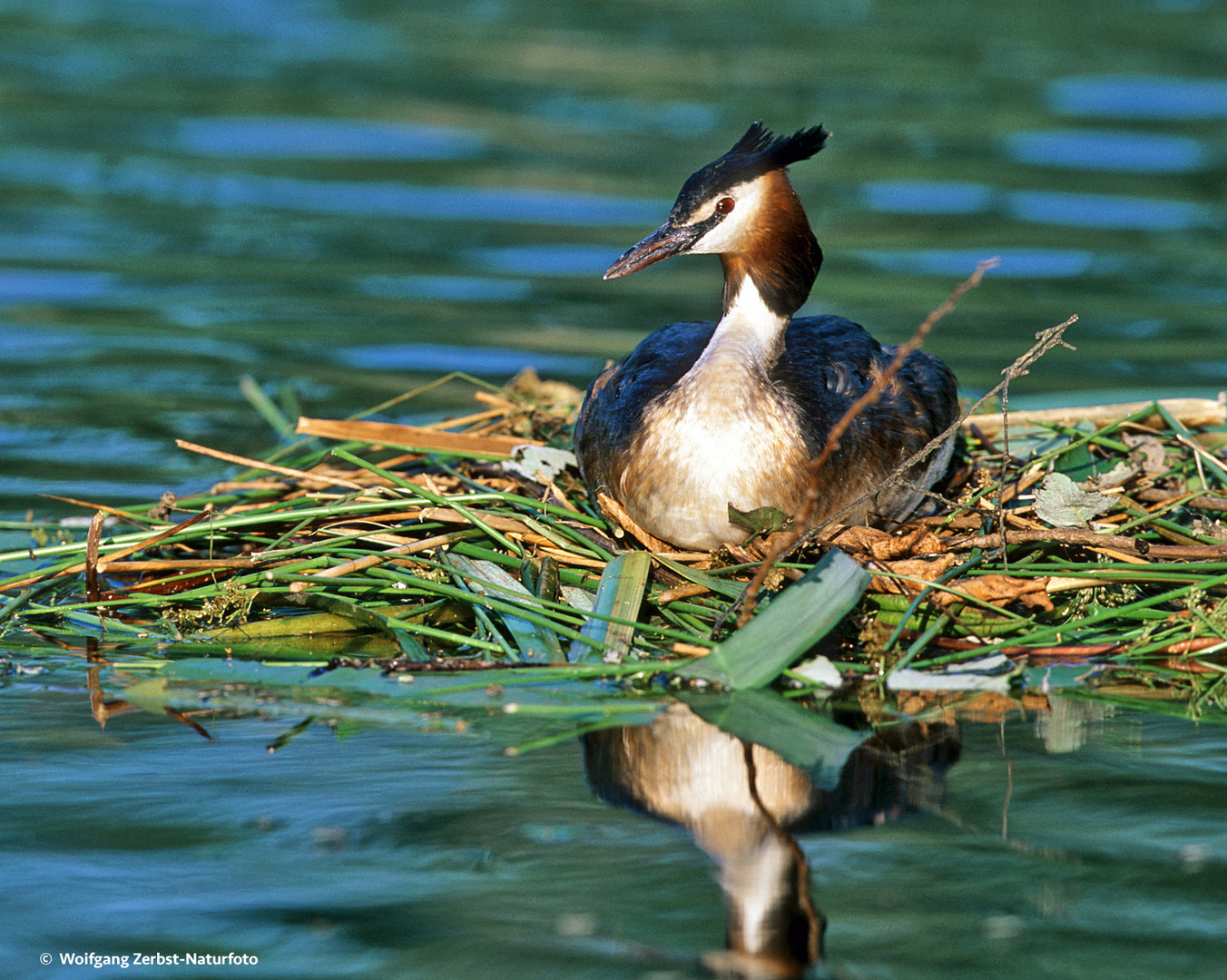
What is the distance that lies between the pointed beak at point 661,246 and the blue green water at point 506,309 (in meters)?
1.71

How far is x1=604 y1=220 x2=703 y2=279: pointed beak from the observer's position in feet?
16.0

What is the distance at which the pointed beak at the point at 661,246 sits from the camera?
489 cm

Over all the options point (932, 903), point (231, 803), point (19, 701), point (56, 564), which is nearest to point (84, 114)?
point (56, 564)

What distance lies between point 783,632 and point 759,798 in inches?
25.9

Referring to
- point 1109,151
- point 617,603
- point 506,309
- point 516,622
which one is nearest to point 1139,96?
point 1109,151

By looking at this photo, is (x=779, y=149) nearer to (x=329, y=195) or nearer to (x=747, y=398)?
(x=747, y=398)

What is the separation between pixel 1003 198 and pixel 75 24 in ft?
37.8

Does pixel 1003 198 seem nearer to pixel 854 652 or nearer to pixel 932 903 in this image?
pixel 854 652

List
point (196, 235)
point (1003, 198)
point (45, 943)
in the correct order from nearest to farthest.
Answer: point (45, 943), point (196, 235), point (1003, 198)

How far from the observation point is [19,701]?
4.16 metres

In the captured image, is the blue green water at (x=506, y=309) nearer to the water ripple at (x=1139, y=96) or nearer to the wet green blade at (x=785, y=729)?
the water ripple at (x=1139, y=96)

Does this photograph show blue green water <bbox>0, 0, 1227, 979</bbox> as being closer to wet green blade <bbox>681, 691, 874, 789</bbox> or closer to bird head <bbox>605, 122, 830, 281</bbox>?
wet green blade <bbox>681, 691, 874, 789</bbox>

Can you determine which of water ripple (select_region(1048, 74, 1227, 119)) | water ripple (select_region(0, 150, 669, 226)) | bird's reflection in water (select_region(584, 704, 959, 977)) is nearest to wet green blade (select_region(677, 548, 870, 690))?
bird's reflection in water (select_region(584, 704, 959, 977))

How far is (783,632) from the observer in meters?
4.11
